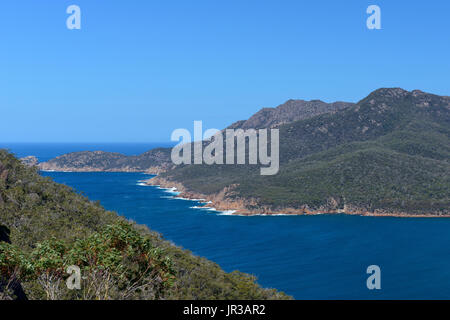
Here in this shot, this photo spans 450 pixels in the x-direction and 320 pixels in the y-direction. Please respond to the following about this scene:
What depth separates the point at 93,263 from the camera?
57.9 feet

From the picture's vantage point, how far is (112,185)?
623ft

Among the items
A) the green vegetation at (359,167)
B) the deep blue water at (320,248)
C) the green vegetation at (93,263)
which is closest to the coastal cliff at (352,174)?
the green vegetation at (359,167)

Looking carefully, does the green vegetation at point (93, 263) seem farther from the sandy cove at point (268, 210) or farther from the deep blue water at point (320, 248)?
the sandy cove at point (268, 210)

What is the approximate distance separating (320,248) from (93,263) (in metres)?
75.7

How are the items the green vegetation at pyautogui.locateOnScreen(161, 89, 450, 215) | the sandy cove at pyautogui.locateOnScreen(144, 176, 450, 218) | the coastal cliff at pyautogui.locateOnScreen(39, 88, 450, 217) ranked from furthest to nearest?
the green vegetation at pyautogui.locateOnScreen(161, 89, 450, 215), the coastal cliff at pyautogui.locateOnScreen(39, 88, 450, 217), the sandy cove at pyautogui.locateOnScreen(144, 176, 450, 218)

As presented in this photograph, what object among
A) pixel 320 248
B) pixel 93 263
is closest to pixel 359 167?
pixel 320 248

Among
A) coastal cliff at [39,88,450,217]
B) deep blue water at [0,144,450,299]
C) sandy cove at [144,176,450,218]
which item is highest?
coastal cliff at [39,88,450,217]

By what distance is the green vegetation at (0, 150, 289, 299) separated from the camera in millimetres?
16906

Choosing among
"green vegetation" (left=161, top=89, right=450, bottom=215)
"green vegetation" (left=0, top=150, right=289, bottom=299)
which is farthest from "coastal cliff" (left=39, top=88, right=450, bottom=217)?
"green vegetation" (left=0, top=150, right=289, bottom=299)

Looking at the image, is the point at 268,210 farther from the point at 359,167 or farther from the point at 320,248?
the point at 320,248

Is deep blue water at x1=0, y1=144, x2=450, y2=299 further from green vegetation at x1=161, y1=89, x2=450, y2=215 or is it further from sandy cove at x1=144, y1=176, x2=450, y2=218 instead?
green vegetation at x1=161, y1=89, x2=450, y2=215

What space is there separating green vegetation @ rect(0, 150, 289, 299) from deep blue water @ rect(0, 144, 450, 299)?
32.2 m

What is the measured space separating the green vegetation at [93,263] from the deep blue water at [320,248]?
32197 millimetres

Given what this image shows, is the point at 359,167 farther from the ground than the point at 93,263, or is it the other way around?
the point at 93,263
